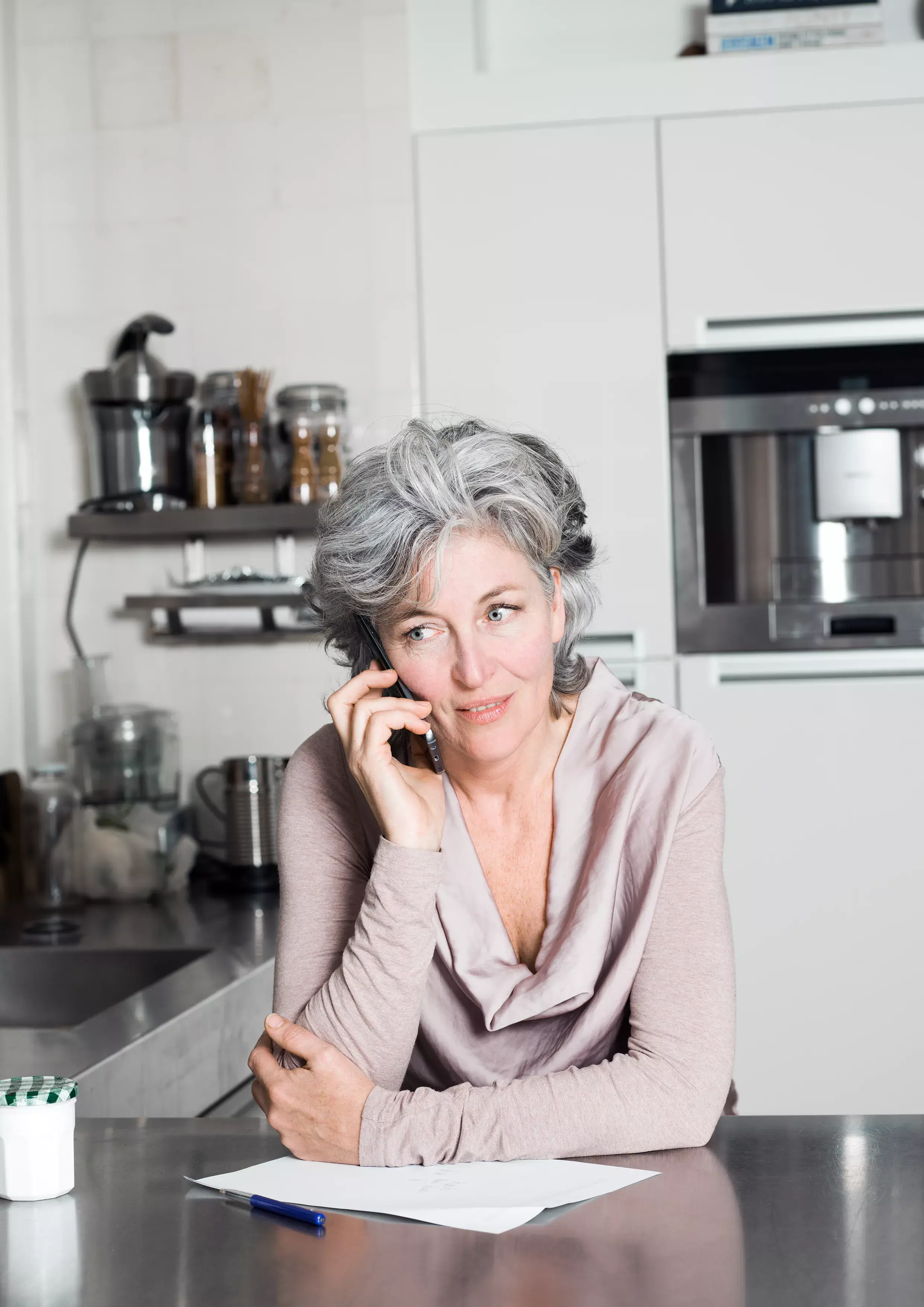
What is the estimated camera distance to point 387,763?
1291 mm

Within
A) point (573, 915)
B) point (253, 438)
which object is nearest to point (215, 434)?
point (253, 438)

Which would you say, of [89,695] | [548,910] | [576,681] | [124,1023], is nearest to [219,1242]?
[548,910]

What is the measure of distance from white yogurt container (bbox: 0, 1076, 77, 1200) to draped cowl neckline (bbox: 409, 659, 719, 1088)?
0.43 m

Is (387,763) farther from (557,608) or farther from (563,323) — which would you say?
(563,323)

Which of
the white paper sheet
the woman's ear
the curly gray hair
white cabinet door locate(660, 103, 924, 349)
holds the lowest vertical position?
the white paper sheet

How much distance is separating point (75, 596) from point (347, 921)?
1676 mm

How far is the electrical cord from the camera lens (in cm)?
282

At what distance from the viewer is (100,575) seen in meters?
2.84

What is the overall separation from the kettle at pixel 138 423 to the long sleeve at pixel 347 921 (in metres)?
1.39

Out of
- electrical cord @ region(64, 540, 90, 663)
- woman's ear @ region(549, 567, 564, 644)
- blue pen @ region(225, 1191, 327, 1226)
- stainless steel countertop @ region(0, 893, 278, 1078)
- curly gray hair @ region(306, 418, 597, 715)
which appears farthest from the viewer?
electrical cord @ region(64, 540, 90, 663)

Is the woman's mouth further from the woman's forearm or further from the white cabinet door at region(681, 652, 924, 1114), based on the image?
the white cabinet door at region(681, 652, 924, 1114)

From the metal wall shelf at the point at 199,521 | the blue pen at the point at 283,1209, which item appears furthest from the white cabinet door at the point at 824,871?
the blue pen at the point at 283,1209

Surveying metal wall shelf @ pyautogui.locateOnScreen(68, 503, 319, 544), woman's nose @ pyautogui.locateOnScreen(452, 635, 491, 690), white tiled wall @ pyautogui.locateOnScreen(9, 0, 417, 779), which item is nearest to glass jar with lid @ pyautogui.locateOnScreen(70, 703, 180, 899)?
white tiled wall @ pyautogui.locateOnScreen(9, 0, 417, 779)

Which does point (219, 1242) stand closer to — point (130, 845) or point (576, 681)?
point (576, 681)
